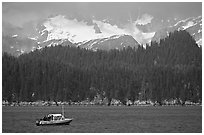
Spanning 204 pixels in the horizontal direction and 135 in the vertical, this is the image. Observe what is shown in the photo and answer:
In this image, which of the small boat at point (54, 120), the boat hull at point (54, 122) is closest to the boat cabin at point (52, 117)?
the small boat at point (54, 120)

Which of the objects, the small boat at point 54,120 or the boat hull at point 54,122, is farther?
the small boat at point 54,120

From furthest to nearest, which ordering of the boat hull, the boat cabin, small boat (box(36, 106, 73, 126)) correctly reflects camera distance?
the boat cabin, small boat (box(36, 106, 73, 126)), the boat hull

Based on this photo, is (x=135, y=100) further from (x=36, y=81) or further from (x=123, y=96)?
(x=36, y=81)

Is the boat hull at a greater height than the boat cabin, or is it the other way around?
the boat cabin

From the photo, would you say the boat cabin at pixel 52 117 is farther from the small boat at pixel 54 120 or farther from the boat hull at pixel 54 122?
the boat hull at pixel 54 122

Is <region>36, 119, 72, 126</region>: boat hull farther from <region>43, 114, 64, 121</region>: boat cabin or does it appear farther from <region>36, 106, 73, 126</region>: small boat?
<region>43, 114, 64, 121</region>: boat cabin

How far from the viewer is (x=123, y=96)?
7633 inches

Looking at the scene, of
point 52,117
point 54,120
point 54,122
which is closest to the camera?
point 54,122

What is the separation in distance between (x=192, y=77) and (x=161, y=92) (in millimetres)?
15255

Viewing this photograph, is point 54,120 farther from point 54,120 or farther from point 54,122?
point 54,122

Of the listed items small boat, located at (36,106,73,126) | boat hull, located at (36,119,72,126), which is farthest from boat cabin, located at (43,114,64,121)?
boat hull, located at (36,119,72,126)

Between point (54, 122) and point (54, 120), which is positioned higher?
point (54, 120)

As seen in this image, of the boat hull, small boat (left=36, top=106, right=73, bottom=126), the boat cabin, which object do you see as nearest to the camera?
the boat hull

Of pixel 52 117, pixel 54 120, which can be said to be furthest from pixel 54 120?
pixel 52 117
